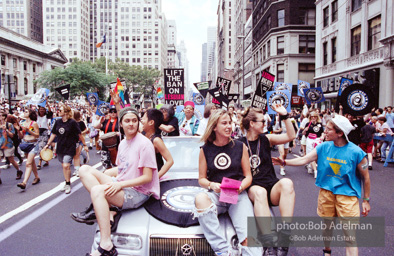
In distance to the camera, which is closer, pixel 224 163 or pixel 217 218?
pixel 217 218

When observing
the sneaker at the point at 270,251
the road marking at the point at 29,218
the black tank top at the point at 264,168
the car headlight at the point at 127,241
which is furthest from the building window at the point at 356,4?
the car headlight at the point at 127,241

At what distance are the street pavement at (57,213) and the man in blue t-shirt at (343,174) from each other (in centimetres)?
91

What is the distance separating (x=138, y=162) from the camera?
3.43 m

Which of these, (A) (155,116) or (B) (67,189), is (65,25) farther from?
(A) (155,116)

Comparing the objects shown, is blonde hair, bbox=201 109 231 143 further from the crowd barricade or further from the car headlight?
the crowd barricade

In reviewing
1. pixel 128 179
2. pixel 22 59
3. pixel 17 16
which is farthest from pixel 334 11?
pixel 17 16

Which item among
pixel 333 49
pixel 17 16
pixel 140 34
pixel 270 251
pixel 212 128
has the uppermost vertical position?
pixel 17 16

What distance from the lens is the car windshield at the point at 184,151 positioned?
462 centimetres

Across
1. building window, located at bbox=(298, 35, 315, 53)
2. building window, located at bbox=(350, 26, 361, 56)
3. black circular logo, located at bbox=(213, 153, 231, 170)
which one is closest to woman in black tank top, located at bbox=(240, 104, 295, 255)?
black circular logo, located at bbox=(213, 153, 231, 170)

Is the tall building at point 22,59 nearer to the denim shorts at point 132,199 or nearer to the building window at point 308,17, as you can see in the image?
the building window at point 308,17

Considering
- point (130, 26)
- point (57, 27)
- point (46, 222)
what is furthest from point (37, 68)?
point (46, 222)

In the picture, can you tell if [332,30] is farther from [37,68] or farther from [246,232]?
[37,68]

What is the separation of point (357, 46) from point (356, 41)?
0.45 meters

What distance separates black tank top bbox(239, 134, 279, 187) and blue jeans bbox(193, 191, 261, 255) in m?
0.34
